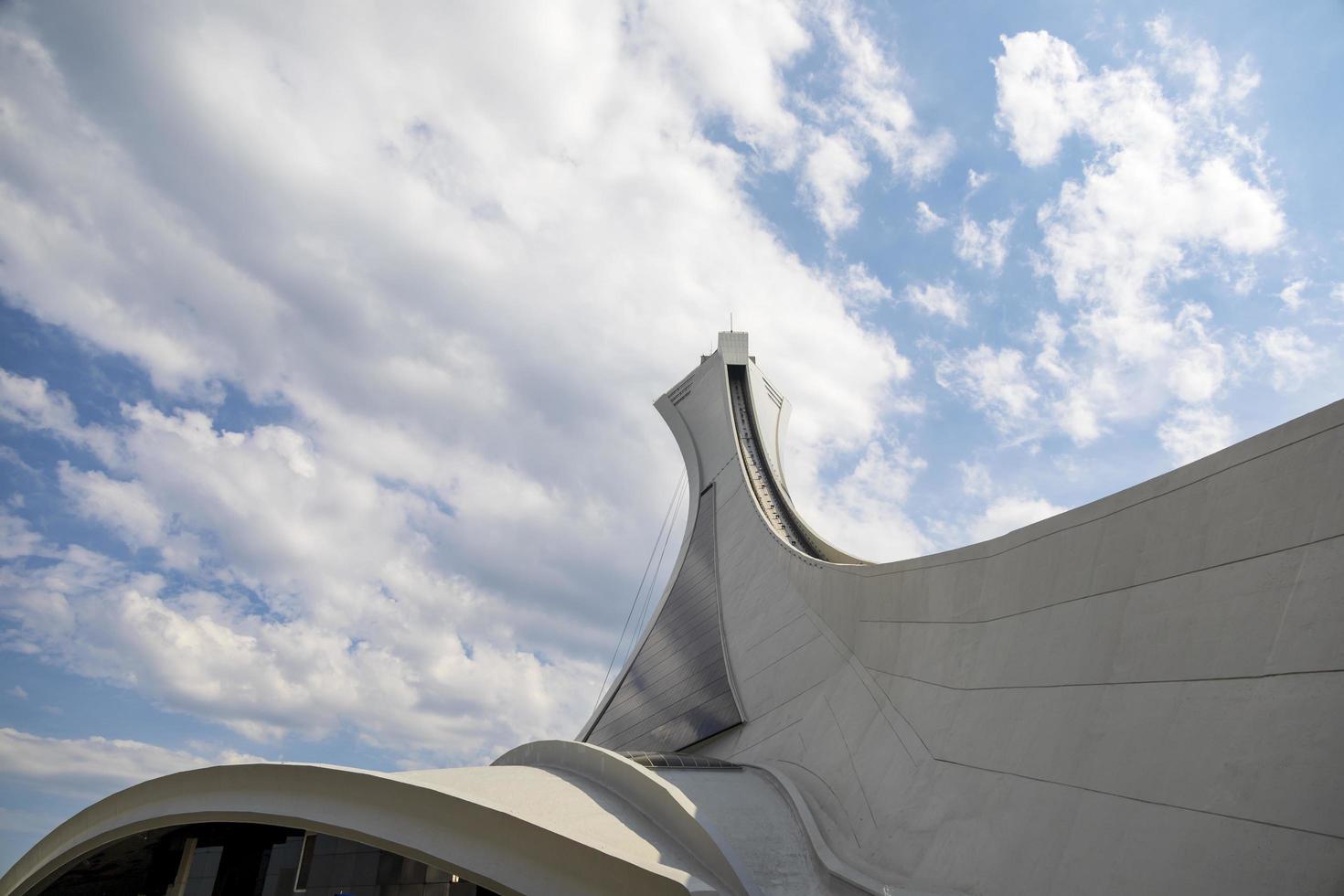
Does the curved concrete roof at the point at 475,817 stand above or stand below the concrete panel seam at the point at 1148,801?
below

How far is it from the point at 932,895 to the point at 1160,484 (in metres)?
3.84

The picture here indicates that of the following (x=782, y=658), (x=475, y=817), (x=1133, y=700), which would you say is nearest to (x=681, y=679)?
(x=782, y=658)

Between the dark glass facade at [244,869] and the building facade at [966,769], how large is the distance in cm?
5

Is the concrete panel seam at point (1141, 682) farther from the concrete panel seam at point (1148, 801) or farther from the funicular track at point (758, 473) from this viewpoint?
the funicular track at point (758, 473)

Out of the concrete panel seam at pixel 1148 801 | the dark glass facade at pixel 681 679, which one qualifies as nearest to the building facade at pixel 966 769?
the concrete panel seam at pixel 1148 801

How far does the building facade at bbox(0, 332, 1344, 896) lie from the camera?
452 cm

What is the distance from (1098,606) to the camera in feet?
19.7

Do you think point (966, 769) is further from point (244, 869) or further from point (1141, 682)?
point (244, 869)

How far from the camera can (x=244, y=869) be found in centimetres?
1161

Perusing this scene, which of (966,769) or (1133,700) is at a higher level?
(1133,700)

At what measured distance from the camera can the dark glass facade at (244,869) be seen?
929 centimetres

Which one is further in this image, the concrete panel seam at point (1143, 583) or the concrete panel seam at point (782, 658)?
the concrete panel seam at point (782, 658)

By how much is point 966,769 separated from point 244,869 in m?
11.1

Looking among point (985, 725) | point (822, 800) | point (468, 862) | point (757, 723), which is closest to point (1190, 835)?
point (985, 725)
